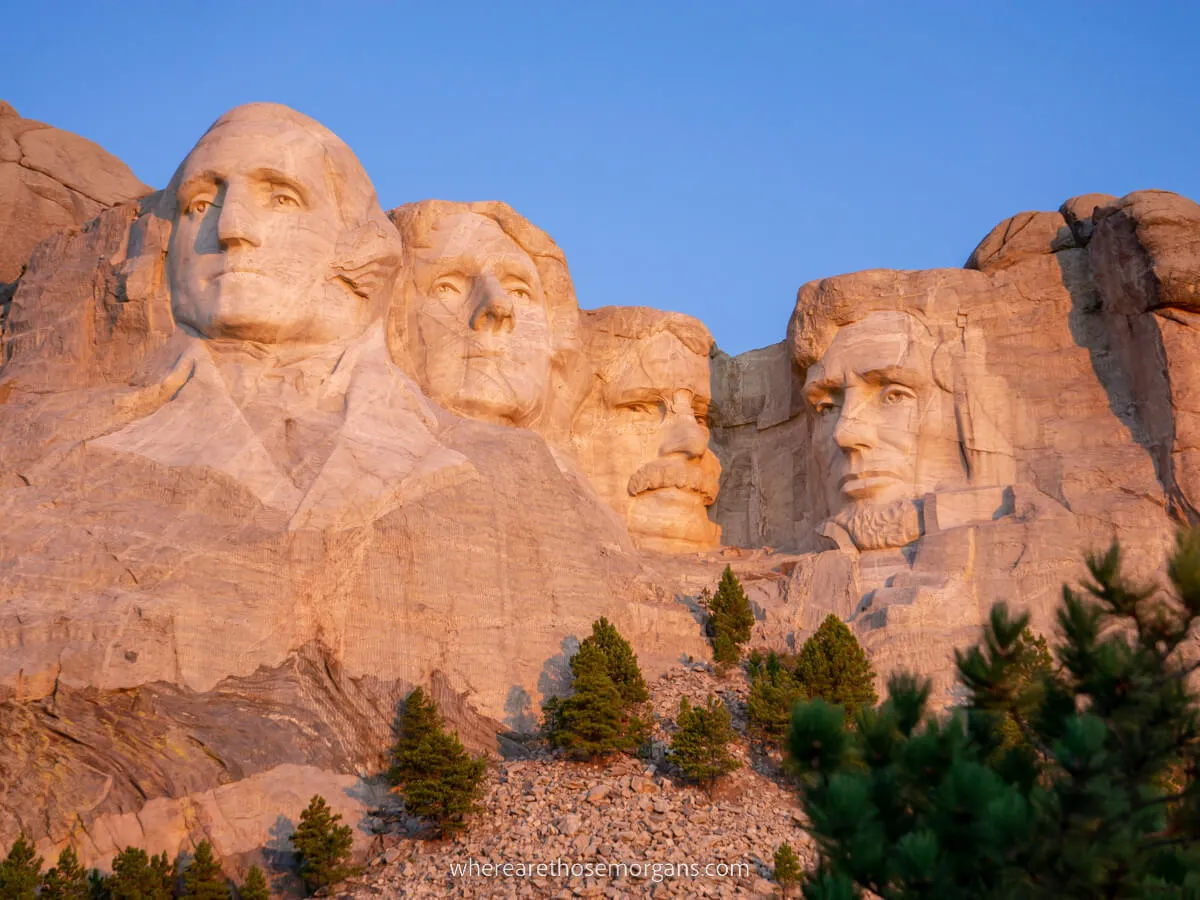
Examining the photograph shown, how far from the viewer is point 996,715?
10.7 m

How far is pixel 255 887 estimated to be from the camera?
1339 centimetres

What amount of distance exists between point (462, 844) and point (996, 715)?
540 centimetres

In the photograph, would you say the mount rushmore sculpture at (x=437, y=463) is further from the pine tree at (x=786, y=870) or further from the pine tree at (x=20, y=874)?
the pine tree at (x=786, y=870)

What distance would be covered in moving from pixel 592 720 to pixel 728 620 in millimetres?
3132

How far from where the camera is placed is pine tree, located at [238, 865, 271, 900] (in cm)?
1337

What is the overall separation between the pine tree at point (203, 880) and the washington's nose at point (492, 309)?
28.5 feet

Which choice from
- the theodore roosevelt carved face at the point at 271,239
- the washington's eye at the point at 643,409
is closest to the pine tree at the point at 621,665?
the theodore roosevelt carved face at the point at 271,239

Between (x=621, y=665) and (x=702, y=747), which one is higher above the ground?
(x=621, y=665)

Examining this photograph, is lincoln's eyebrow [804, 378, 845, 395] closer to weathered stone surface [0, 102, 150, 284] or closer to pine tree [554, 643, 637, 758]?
pine tree [554, 643, 637, 758]

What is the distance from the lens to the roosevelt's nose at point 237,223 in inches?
722

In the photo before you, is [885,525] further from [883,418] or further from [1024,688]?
[1024,688]

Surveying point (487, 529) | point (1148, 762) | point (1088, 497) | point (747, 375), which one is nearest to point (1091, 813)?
point (1148, 762)

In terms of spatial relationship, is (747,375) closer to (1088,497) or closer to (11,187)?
(1088,497)

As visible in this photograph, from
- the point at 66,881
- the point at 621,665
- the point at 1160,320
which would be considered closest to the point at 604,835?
the point at 621,665
